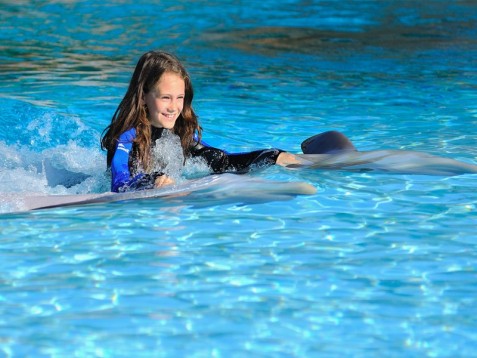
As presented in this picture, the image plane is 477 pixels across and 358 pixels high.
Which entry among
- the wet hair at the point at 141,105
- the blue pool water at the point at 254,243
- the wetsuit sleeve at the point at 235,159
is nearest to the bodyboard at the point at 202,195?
the blue pool water at the point at 254,243

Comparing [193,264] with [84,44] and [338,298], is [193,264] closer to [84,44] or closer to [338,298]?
[338,298]

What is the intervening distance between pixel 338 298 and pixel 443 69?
19.9 feet

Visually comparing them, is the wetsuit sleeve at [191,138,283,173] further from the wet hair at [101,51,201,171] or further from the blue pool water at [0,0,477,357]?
the wet hair at [101,51,201,171]

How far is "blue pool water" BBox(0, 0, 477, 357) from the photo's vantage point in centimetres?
284

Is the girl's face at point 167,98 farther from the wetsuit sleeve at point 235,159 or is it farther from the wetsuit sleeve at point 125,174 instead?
the wetsuit sleeve at point 235,159

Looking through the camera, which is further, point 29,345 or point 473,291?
point 473,291

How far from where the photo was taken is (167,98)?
458 centimetres

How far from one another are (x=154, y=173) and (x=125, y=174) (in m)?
0.14

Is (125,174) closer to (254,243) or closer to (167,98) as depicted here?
(167,98)

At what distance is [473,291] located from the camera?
317cm

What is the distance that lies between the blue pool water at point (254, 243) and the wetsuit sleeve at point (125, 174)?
181mm

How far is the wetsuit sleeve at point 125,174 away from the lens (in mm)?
4367

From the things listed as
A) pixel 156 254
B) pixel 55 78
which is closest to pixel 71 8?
pixel 55 78

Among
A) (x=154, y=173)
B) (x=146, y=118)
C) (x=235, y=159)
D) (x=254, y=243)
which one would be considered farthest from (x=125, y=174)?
(x=254, y=243)
